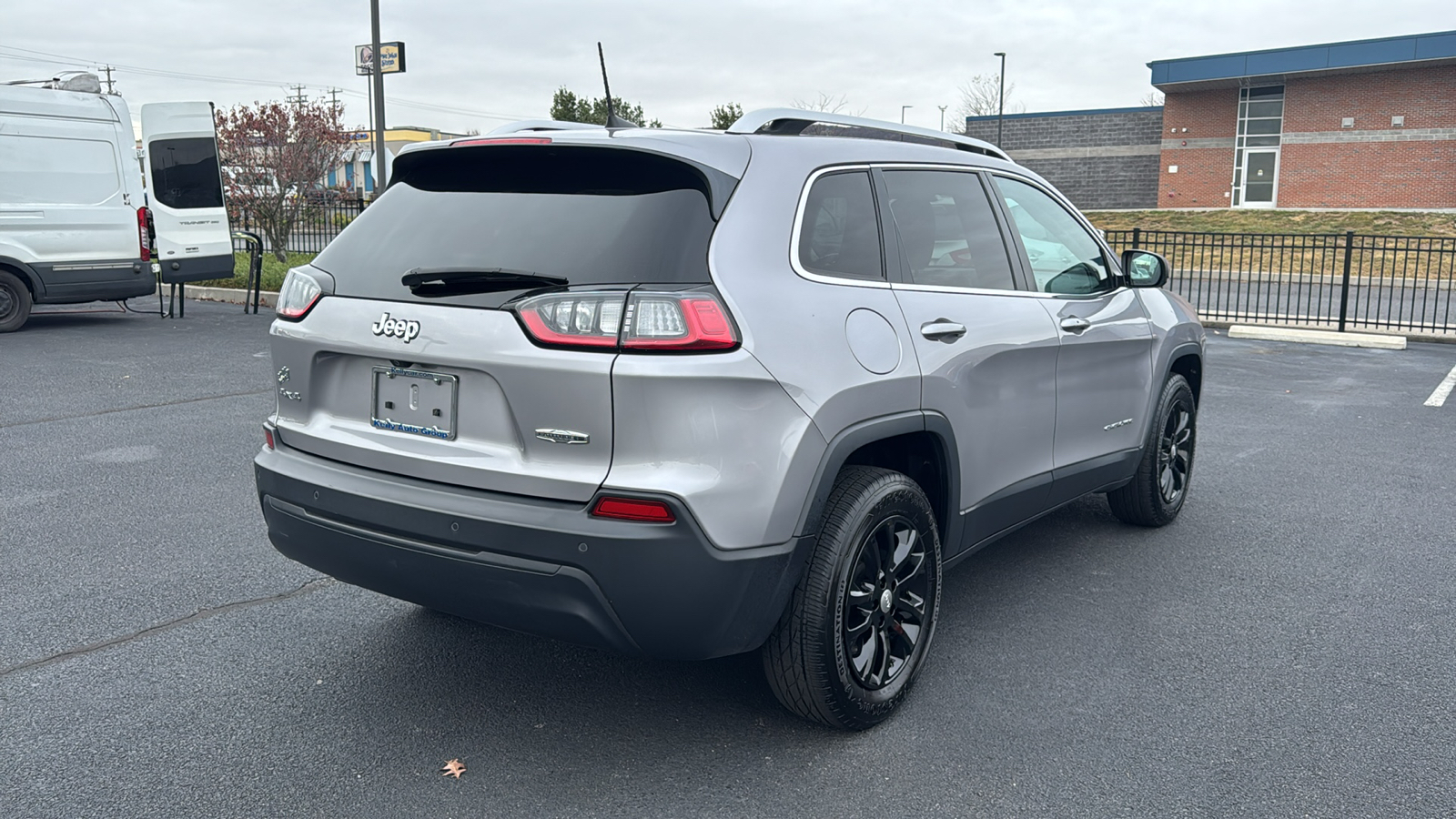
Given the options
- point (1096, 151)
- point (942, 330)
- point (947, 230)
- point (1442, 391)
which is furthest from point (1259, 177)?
point (942, 330)

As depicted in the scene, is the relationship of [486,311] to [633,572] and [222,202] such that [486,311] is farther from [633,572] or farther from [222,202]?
[222,202]

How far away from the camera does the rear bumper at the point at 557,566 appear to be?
2748 mm

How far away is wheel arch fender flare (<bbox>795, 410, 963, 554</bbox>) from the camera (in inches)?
118

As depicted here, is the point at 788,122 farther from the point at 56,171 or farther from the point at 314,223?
the point at 314,223

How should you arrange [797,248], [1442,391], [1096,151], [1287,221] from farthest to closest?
[1096,151] → [1287,221] → [1442,391] → [797,248]

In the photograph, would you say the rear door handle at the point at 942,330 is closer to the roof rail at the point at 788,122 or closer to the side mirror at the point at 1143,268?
the roof rail at the point at 788,122

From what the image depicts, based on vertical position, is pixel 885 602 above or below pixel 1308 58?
below

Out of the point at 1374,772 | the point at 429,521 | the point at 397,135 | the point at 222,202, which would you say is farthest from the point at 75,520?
the point at 397,135

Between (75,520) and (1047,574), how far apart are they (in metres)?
4.47

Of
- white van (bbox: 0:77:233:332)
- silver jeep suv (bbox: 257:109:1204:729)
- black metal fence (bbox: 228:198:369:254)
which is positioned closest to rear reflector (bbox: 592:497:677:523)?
silver jeep suv (bbox: 257:109:1204:729)

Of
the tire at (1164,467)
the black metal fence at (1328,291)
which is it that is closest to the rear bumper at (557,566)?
the tire at (1164,467)

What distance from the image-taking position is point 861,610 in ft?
11.0

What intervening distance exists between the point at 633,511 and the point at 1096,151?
48.8m

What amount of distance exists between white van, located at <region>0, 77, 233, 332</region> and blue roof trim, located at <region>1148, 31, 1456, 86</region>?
1470 inches
